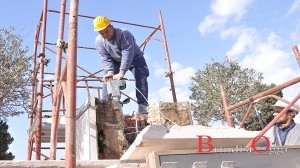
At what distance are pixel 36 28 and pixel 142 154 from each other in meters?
7.12

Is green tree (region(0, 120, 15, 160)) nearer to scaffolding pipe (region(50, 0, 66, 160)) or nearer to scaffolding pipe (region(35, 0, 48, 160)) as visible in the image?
scaffolding pipe (region(35, 0, 48, 160))

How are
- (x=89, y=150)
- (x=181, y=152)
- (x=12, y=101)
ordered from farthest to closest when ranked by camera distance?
1. (x=12, y=101)
2. (x=89, y=150)
3. (x=181, y=152)

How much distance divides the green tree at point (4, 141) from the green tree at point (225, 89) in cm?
1266

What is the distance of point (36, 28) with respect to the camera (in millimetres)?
9008

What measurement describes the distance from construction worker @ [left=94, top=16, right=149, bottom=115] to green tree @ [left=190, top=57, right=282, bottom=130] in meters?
18.2

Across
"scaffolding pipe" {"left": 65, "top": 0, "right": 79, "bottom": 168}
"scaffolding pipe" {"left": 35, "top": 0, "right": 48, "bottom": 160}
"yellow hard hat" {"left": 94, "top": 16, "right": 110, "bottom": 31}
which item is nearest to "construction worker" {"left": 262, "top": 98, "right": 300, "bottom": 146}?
"scaffolding pipe" {"left": 65, "top": 0, "right": 79, "bottom": 168}

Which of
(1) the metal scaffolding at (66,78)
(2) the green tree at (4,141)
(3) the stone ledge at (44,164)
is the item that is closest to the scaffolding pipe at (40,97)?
(1) the metal scaffolding at (66,78)

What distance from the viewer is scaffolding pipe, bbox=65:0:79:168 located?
2.57 meters

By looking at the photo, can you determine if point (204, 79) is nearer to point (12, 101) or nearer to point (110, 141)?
point (12, 101)

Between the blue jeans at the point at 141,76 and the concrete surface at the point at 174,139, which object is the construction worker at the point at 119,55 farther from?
the concrete surface at the point at 174,139

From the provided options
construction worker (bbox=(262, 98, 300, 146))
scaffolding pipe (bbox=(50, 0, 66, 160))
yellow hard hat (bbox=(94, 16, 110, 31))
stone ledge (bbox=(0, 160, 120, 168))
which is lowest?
stone ledge (bbox=(0, 160, 120, 168))

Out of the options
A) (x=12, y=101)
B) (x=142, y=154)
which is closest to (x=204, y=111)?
(x=12, y=101)

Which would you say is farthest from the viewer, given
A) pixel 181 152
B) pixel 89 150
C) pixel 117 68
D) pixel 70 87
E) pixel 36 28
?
pixel 36 28

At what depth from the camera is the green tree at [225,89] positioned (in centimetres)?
2458
